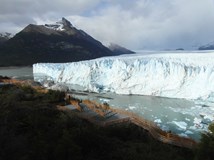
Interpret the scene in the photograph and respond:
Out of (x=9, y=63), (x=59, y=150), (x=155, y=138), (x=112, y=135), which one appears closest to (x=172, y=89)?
(x=155, y=138)

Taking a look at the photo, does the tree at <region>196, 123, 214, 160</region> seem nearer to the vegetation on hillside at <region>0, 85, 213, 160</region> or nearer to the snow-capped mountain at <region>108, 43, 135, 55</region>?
the vegetation on hillside at <region>0, 85, 213, 160</region>

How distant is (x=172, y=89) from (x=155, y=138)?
28.3 feet

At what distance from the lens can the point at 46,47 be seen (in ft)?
175

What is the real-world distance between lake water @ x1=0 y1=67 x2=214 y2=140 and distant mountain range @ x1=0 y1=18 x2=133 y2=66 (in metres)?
31.1

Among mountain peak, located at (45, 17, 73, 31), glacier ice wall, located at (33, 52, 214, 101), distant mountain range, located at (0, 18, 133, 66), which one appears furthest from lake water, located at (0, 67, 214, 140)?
mountain peak, located at (45, 17, 73, 31)

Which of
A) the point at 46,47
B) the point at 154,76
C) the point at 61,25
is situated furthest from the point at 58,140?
the point at 61,25

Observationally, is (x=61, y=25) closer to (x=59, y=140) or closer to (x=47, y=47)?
(x=47, y=47)

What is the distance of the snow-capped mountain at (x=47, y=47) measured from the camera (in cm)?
4825

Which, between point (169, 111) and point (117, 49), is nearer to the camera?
point (169, 111)

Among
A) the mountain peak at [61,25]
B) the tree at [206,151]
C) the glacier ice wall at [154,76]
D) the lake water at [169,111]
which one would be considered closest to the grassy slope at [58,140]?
the tree at [206,151]

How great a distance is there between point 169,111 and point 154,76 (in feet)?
13.9

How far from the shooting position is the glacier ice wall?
1555 cm

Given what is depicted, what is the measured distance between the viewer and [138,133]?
8.15m

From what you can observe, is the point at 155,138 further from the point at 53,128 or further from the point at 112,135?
the point at 53,128
